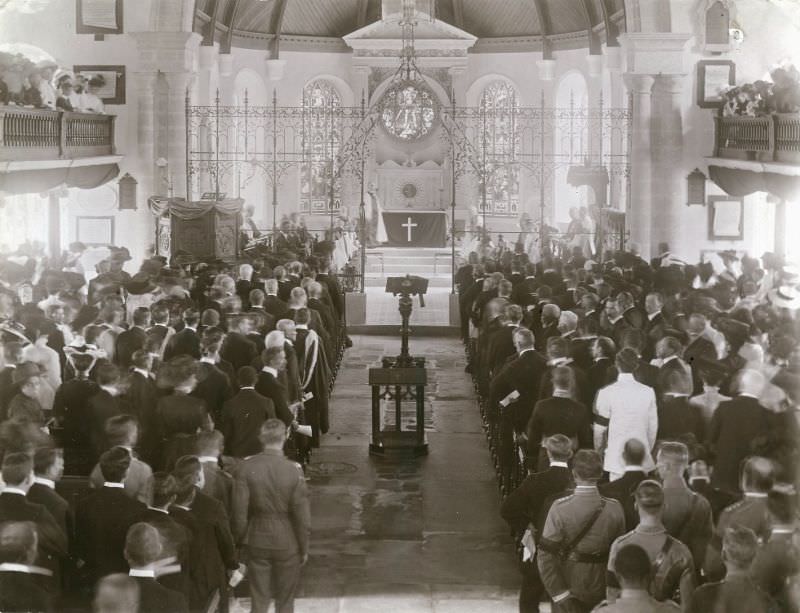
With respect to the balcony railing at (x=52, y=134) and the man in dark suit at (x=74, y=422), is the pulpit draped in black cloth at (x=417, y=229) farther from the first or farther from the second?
the man in dark suit at (x=74, y=422)

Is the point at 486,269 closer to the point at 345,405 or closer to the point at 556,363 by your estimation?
the point at 345,405

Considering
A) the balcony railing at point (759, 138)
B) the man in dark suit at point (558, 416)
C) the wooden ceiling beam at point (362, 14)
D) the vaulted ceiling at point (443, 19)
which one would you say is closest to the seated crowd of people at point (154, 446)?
the man in dark suit at point (558, 416)

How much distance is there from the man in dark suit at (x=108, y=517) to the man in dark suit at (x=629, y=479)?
9.51 ft

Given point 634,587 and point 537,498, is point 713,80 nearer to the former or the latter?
point 537,498

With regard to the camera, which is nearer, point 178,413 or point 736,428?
point 736,428

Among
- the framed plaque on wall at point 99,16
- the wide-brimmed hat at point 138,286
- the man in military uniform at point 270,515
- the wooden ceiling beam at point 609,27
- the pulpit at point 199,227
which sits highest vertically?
the wooden ceiling beam at point 609,27

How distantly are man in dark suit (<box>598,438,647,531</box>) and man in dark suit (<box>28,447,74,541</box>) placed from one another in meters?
3.28

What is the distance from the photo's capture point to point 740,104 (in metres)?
22.2

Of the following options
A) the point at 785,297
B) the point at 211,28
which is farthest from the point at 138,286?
the point at 211,28

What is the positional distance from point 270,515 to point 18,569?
191cm

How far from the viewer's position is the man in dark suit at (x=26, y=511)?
664 centimetres

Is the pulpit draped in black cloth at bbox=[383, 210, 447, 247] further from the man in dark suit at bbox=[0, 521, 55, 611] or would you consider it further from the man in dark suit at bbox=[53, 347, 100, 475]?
the man in dark suit at bbox=[0, 521, 55, 611]

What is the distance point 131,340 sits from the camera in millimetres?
11281

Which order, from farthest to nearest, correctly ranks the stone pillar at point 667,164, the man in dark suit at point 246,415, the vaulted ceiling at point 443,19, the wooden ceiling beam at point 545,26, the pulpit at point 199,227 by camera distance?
the wooden ceiling beam at point 545,26 < the vaulted ceiling at point 443,19 < the stone pillar at point 667,164 < the pulpit at point 199,227 < the man in dark suit at point 246,415
